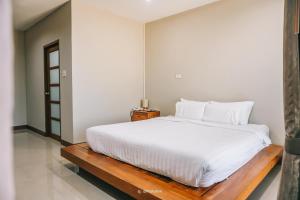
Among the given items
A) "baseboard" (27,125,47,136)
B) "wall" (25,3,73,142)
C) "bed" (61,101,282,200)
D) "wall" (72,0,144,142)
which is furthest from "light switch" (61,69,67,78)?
"baseboard" (27,125,47,136)

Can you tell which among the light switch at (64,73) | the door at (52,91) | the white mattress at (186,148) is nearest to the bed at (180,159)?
the white mattress at (186,148)

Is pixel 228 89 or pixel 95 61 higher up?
pixel 95 61

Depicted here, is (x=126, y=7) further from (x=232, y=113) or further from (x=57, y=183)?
(x=57, y=183)

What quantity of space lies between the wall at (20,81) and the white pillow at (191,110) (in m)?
4.50

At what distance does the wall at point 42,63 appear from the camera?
3.78 m

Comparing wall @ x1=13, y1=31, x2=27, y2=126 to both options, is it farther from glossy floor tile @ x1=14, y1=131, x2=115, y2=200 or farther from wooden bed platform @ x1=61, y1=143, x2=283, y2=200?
wooden bed platform @ x1=61, y1=143, x2=283, y2=200

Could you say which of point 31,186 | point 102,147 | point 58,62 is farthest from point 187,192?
point 58,62

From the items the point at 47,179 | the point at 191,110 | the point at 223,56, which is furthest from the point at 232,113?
the point at 47,179

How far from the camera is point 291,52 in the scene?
63 centimetres

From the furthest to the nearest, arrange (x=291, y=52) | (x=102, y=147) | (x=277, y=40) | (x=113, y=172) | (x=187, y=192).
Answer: (x=277, y=40)
(x=102, y=147)
(x=113, y=172)
(x=187, y=192)
(x=291, y=52)

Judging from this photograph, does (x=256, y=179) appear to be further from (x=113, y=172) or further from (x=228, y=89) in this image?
(x=228, y=89)

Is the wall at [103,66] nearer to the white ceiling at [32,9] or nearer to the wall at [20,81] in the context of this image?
the white ceiling at [32,9]

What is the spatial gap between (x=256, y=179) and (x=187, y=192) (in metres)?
0.73

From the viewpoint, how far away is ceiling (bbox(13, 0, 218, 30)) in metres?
3.71
